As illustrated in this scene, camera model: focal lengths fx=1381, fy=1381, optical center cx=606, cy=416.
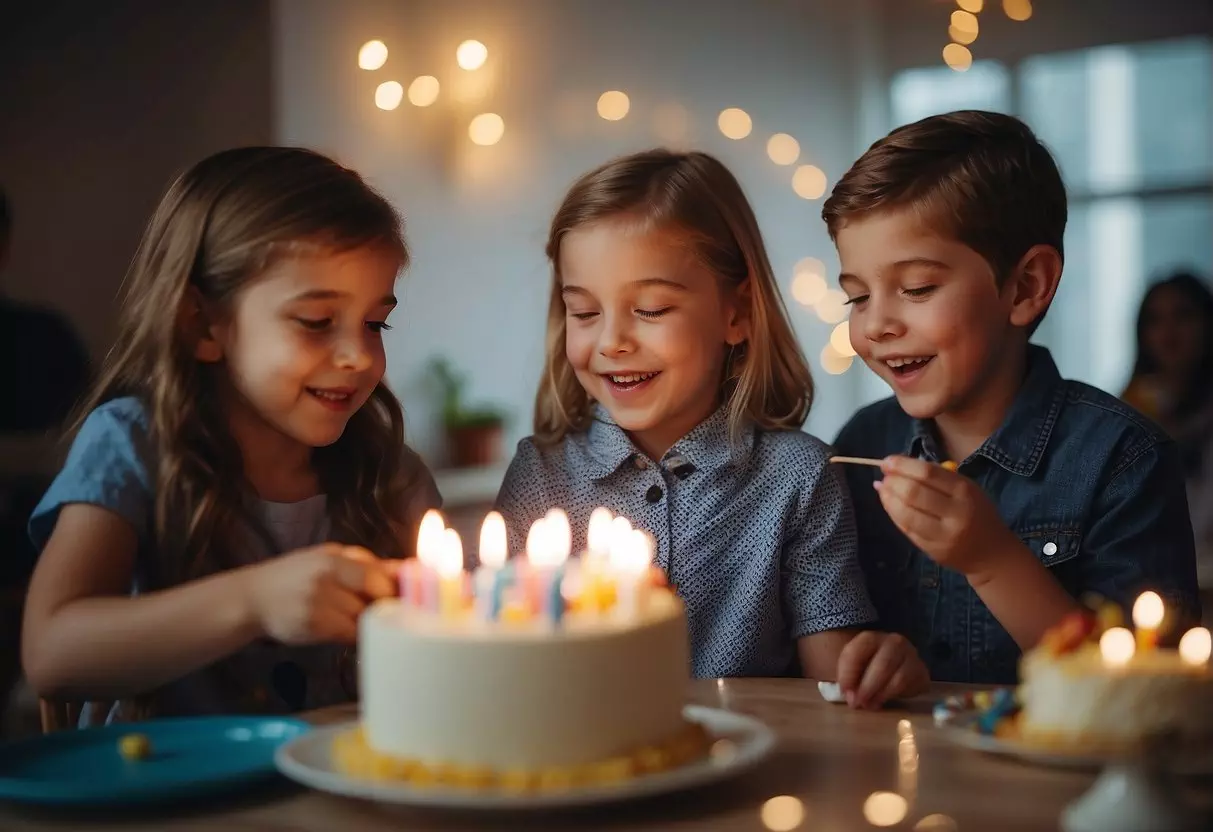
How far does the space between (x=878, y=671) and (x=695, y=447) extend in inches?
23.3

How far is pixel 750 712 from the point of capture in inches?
47.8

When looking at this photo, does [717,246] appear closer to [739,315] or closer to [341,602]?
[739,315]

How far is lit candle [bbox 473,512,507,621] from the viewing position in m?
0.96

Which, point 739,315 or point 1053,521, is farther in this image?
point 739,315

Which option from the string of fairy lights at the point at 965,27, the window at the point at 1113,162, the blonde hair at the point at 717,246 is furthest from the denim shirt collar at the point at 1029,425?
the string of fairy lights at the point at 965,27

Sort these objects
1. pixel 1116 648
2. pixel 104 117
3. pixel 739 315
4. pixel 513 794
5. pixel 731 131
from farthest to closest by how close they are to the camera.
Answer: pixel 731 131, pixel 104 117, pixel 739 315, pixel 1116 648, pixel 513 794

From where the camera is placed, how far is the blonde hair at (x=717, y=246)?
1.74m

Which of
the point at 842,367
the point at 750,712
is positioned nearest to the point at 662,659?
the point at 750,712

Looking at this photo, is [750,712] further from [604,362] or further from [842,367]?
[842,367]

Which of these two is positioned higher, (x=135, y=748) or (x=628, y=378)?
(x=628, y=378)

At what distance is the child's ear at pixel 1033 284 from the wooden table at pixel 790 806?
812mm

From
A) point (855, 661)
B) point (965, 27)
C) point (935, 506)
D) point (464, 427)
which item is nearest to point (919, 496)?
point (935, 506)

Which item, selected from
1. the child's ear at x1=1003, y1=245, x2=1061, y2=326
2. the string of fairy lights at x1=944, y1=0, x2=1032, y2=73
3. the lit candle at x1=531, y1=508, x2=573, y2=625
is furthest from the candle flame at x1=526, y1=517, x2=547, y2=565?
the string of fairy lights at x1=944, y1=0, x2=1032, y2=73

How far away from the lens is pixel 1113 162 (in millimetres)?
6262
